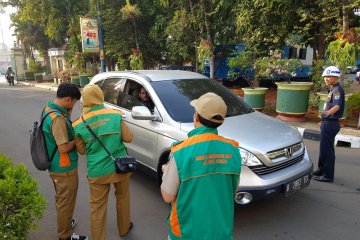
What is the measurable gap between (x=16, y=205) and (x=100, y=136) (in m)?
0.88

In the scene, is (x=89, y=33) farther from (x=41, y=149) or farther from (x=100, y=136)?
(x=100, y=136)

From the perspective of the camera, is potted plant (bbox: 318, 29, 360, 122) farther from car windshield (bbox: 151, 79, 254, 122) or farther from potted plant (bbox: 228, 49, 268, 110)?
car windshield (bbox: 151, 79, 254, 122)

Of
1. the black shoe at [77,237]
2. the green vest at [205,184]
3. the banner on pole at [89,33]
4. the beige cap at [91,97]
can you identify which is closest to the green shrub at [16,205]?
the black shoe at [77,237]

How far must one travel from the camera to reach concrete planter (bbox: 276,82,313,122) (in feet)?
28.1

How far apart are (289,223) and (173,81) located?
245 centimetres

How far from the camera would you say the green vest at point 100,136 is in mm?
2977

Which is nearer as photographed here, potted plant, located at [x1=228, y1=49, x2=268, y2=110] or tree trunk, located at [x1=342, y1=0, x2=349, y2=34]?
tree trunk, located at [x1=342, y1=0, x2=349, y2=34]

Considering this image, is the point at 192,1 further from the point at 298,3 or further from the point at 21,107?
the point at 21,107

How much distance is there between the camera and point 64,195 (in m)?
3.15

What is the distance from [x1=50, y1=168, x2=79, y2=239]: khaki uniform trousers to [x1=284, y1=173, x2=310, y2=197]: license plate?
223 cm

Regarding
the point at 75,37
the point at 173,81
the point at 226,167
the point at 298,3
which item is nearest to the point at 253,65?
the point at 298,3

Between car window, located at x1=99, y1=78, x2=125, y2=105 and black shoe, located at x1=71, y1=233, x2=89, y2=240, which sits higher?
car window, located at x1=99, y1=78, x2=125, y2=105

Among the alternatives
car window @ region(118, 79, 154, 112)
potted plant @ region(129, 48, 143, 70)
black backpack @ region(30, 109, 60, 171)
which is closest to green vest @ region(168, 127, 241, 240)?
black backpack @ region(30, 109, 60, 171)

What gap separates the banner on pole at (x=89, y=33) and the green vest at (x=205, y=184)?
1762 cm
